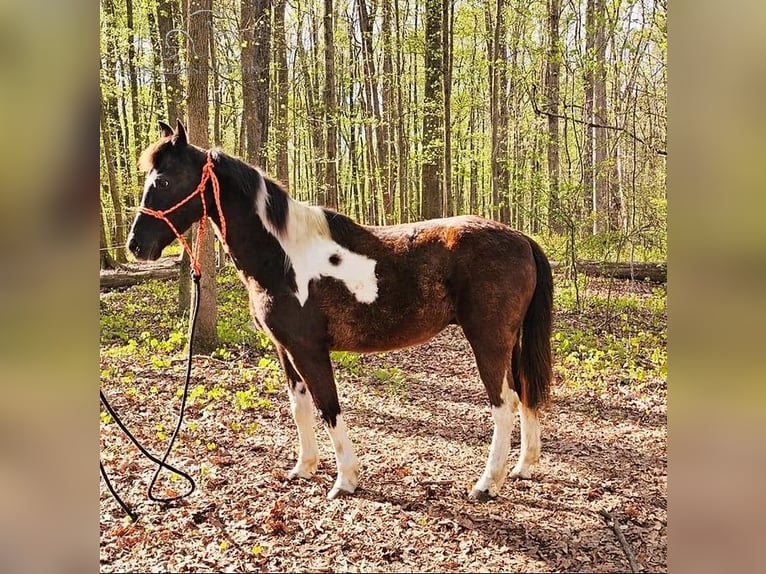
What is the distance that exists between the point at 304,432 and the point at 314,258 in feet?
4.08

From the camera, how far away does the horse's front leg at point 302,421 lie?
3.50 meters

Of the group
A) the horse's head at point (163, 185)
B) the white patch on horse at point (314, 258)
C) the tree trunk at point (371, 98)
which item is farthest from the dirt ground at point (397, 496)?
the tree trunk at point (371, 98)

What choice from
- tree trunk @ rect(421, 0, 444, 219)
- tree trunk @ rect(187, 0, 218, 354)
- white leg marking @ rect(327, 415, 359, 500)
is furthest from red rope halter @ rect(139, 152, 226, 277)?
tree trunk @ rect(421, 0, 444, 219)

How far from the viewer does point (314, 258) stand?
324 centimetres

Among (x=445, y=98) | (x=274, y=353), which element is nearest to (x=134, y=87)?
(x=445, y=98)

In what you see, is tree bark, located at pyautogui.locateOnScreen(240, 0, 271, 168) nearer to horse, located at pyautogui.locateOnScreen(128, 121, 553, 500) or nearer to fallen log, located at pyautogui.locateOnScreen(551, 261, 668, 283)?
horse, located at pyautogui.locateOnScreen(128, 121, 553, 500)

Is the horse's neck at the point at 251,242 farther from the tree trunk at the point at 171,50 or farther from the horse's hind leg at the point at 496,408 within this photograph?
the tree trunk at the point at 171,50

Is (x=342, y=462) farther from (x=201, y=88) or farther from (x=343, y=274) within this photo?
(x=201, y=88)

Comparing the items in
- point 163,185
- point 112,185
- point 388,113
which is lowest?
point 112,185

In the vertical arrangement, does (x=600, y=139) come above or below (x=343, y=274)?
above

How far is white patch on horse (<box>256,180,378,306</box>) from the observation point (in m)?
3.20
